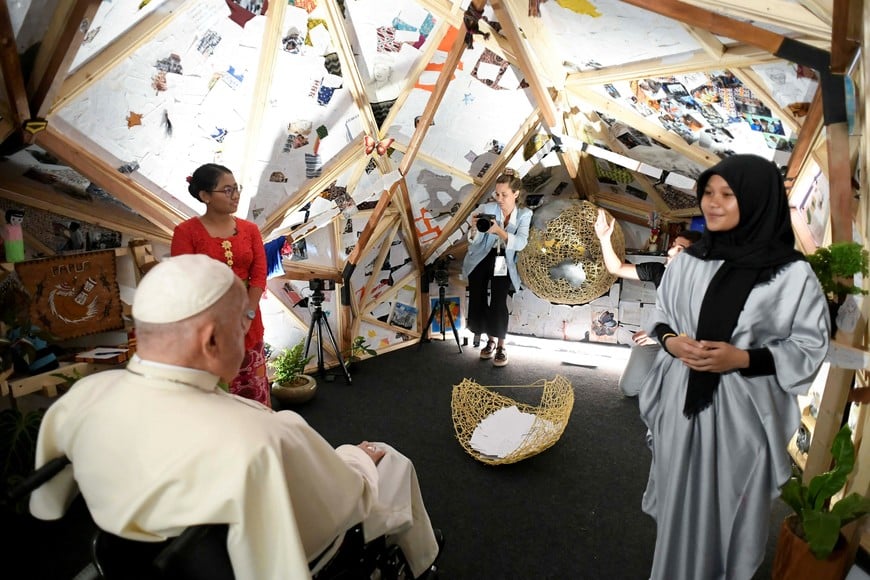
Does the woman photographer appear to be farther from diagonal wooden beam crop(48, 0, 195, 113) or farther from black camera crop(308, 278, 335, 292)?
diagonal wooden beam crop(48, 0, 195, 113)

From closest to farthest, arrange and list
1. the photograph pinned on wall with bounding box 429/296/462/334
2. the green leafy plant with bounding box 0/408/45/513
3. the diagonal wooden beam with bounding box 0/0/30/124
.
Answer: the diagonal wooden beam with bounding box 0/0/30/124
the green leafy plant with bounding box 0/408/45/513
the photograph pinned on wall with bounding box 429/296/462/334

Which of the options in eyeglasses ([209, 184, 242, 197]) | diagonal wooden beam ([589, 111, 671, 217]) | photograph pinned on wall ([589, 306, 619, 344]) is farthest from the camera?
photograph pinned on wall ([589, 306, 619, 344])

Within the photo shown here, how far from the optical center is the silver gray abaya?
55.6 inches

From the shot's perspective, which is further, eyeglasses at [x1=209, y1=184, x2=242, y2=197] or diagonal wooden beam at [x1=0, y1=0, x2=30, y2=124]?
eyeglasses at [x1=209, y1=184, x2=242, y2=197]

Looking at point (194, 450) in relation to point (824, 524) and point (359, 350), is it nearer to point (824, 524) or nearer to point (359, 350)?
point (824, 524)

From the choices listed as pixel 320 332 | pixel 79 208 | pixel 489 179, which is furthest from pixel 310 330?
pixel 489 179

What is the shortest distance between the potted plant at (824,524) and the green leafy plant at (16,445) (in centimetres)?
302

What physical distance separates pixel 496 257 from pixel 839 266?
2560 mm

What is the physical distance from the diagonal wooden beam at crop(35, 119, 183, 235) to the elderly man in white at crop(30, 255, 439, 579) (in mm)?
1755

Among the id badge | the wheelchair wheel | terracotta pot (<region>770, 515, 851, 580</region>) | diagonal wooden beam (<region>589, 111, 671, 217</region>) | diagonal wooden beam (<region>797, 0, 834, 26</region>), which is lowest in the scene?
terracotta pot (<region>770, 515, 851, 580</region>)

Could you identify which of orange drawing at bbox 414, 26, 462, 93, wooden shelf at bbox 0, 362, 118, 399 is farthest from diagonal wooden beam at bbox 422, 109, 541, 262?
wooden shelf at bbox 0, 362, 118, 399

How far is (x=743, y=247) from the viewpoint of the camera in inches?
57.4

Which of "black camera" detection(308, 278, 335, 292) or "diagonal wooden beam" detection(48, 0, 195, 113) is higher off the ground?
"diagonal wooden beam" detection(48, 0, 195, 113)

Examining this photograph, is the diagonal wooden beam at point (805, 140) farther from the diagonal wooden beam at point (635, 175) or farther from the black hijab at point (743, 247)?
the diagonal wooden beam at point (635, 175)
